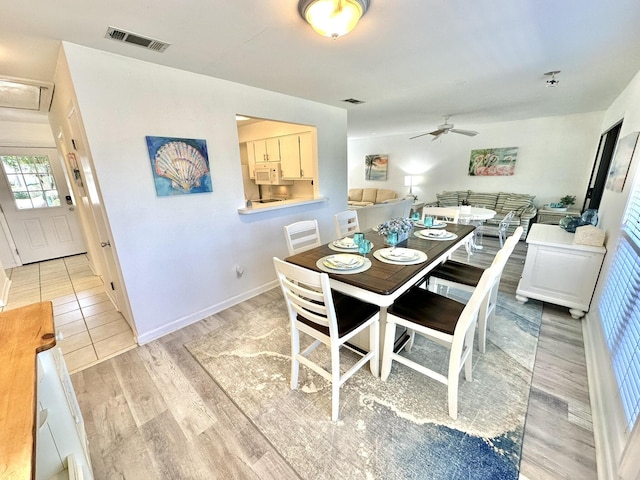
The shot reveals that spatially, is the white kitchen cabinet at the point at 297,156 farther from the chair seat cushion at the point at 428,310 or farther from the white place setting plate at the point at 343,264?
the chair seat cushion at the point at 428,310

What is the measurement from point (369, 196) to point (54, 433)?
298 inches

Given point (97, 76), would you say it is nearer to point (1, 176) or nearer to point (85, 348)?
point (85, 348)

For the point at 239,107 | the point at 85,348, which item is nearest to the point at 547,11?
the point at 239,107

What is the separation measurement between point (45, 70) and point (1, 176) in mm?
3363

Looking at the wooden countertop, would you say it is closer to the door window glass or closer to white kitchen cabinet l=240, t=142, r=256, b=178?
white kitchen cabinet l=240, t=142, r=256, b=178

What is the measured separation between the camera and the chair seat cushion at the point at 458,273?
206 centimetres

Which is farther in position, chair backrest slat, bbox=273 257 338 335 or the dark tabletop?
the dark tabletop

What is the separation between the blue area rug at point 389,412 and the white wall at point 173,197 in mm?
598

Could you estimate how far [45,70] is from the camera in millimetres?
2064

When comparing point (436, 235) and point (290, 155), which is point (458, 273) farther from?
point (290, 155)

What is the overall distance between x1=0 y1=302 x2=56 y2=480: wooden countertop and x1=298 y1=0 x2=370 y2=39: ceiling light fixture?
1840mm

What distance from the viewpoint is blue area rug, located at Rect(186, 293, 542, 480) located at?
4.34 feet

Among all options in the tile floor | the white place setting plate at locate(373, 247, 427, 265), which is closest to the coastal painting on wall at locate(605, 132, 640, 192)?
the white place setting plate at locate(373, 247, 427, 265)

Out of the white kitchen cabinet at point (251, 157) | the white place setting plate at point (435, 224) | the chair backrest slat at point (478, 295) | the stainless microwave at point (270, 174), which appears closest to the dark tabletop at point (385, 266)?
the white place setting plate at point (435, 224)
